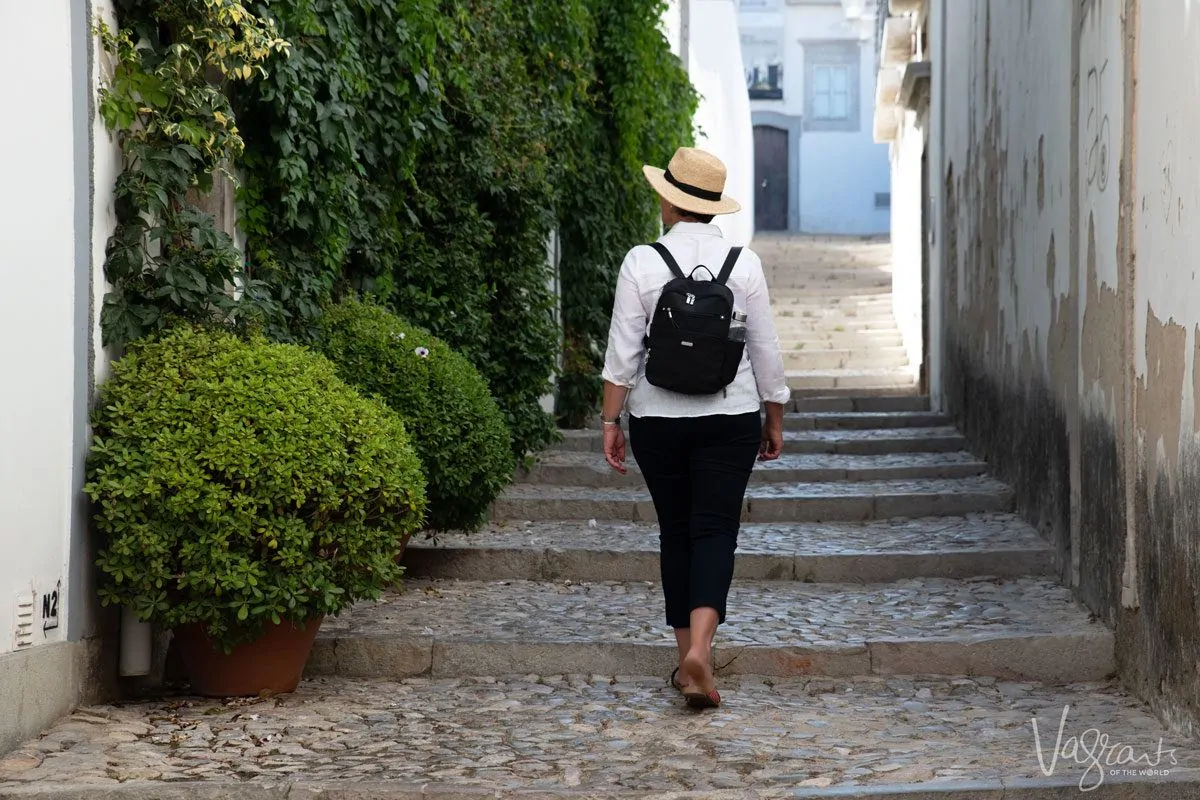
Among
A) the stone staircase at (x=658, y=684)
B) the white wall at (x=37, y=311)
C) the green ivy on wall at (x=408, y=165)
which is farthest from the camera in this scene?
the green ivy on wall at (x=408, y=165)

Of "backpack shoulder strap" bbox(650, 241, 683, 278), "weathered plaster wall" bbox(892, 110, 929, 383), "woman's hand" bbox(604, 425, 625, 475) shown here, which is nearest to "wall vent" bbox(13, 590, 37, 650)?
"woman's hand" bbox(604, 425, 625, 475)

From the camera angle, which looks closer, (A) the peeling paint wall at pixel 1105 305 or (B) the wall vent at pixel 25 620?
(B) the wall vent at pixel 25 620

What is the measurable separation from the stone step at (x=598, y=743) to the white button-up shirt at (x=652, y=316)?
0.99 metres

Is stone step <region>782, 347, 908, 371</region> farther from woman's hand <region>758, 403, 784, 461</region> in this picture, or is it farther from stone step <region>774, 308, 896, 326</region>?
woman's hand <region>758, 403, 784, 461</region>

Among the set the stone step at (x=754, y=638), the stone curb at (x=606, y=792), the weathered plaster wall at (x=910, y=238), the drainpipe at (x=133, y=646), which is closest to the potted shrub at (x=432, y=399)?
the stone step at (x=754, y=638)

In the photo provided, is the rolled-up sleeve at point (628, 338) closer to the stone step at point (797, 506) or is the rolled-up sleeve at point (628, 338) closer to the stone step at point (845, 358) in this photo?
the stone step at point (797, 506)

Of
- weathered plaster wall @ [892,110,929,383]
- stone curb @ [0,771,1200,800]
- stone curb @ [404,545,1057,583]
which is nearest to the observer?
stone curb @ [0,771,1200,800]

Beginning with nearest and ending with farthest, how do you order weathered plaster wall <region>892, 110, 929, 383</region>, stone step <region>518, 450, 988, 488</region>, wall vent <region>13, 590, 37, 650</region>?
wall vent <region>13, 590, 37, 650</region> < stone step <region>518, 450, 988, 488</region> < weathered plaster wall <region>892, 110, 929, 383</region>

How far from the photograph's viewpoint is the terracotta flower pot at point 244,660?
5012 millimetres

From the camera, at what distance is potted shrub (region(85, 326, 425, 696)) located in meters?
4.71

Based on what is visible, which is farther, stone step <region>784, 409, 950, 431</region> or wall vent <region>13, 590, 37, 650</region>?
stone step <region>784, 409, 950, 431</region>

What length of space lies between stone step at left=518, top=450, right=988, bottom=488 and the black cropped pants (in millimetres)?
4305

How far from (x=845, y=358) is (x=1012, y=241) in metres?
8.36

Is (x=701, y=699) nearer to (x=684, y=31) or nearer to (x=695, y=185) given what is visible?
(x=695, y=185)
